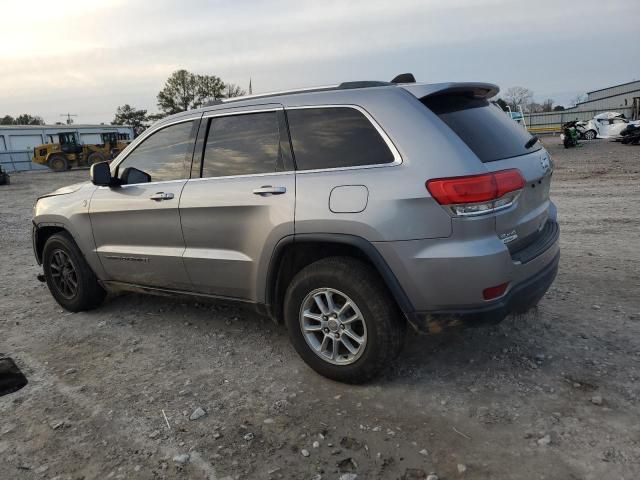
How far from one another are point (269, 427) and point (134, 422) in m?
0.83

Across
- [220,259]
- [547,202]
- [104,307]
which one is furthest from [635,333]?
[104,307]

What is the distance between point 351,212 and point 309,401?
1.20 m

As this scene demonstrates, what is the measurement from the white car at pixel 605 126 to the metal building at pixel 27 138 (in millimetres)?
34553

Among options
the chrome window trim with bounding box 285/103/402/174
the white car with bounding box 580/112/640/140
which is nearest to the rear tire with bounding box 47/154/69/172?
the white car with bounding box 580/112/640/140

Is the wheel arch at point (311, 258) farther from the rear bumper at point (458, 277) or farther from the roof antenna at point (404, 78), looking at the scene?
the roof antenna at point (404, 78)

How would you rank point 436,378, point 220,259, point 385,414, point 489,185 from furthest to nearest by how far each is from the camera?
point 220,259 → point 436,378 → point 385,414 → point 489,185

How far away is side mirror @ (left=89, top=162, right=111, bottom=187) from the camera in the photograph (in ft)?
13.9

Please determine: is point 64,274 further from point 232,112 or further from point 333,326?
point 333,326

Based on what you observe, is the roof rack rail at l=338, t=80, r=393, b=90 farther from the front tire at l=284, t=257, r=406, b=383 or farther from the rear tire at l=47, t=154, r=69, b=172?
the rear tire at l=47, t=154, r=69, b=172

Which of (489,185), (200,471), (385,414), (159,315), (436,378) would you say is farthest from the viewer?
(159,315)

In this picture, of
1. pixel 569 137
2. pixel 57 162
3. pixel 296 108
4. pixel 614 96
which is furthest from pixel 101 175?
pixel 614 96

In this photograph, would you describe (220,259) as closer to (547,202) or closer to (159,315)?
(159,315)

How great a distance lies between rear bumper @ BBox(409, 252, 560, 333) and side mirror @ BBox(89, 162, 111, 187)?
276 cm

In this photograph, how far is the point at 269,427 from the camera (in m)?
2.96
